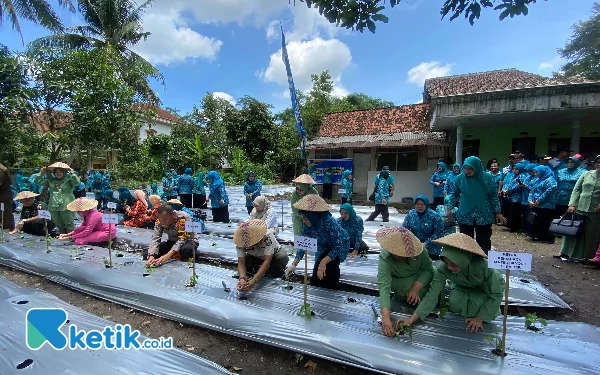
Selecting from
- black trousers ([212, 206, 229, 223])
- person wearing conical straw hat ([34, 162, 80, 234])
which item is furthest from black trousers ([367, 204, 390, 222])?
person wearing conical straw hat ([34, 162, 80, 234])

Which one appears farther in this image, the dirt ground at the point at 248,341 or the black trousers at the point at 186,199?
the black trousers at the point at 186,199

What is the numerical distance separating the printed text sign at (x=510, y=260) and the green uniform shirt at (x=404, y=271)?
613 mm

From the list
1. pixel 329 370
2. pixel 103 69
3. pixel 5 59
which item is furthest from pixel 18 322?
pixel 103 69

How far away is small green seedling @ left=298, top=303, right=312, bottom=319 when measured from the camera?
256 cm

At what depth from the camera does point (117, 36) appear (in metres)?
14.8

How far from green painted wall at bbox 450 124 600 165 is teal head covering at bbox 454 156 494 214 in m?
8.25

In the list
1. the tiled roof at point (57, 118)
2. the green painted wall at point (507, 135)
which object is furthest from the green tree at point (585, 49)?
the tiled roof at point (57, 118)

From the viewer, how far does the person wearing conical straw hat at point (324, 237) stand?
3029mm

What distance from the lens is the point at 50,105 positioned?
37.7 feet

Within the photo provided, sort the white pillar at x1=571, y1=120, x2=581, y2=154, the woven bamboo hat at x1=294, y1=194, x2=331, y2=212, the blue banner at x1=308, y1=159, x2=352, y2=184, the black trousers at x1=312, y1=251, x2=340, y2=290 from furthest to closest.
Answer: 1. the blue banner at x1=308, y1=159, x2=352, y2=184
2. the white pillar at x1=571, y1=120, x2=581, y2=154
3. the black trousers at x1=312, y1=251, x2=340, y2=290
4. the woven bamboo hat at x1=294, y1=194, x2=331, y2=212

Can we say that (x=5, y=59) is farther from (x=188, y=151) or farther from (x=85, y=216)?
(x=188, y=151)

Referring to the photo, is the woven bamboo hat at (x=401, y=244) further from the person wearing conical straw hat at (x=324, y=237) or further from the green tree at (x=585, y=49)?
the green tree at (x=585, y=49)

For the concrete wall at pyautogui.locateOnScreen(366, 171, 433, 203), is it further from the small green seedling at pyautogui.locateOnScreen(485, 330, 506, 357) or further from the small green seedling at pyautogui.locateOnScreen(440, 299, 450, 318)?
the small green seedling at pyautogui.locateOnScreen(485, 330, 506, 357)

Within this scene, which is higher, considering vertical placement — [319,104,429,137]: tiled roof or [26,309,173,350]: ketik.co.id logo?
[319,104,429,137]: tiled roof
